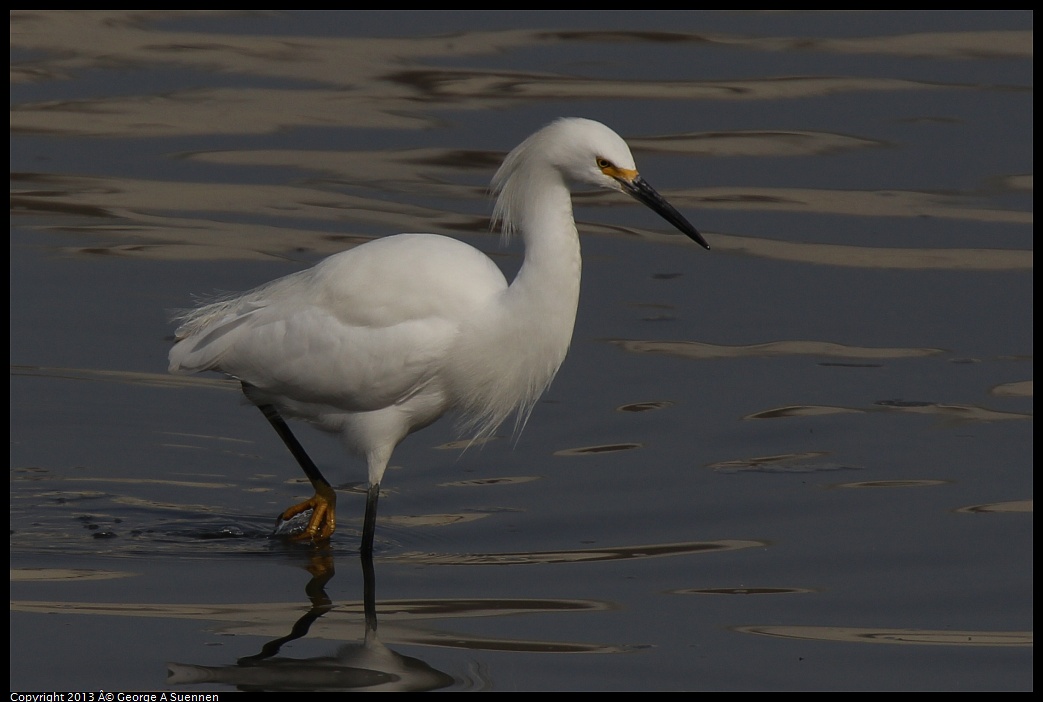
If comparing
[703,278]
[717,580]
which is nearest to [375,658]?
[717,580]

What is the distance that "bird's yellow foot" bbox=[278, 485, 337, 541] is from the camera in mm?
6328

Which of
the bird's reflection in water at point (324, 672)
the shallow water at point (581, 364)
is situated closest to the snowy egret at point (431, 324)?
the shallow water at point (581, 364)

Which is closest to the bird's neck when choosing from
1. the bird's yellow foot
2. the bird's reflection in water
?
the bird's yellow foot

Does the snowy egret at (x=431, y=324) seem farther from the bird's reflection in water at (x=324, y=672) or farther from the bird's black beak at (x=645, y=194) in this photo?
the bird's reflection in water at (x=324, y=672)

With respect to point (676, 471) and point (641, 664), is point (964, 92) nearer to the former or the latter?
point (676, 471)

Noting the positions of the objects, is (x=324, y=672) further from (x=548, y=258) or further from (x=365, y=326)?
(x=548, y=258)

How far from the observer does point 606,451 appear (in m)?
7.19

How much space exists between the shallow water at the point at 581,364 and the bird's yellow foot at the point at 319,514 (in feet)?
0.33

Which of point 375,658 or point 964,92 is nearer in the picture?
point 375,658

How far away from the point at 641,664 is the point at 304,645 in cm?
109

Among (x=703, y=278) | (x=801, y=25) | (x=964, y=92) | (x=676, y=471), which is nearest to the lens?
(x=676, y=471)

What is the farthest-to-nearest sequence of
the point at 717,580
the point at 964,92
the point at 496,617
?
the point at 964,92 → the point at 717,580 → the point at 496,617

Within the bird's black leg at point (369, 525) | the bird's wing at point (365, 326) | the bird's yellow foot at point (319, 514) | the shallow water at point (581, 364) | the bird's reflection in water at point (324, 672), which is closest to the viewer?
the bird's reflection in water at point (324, 672)

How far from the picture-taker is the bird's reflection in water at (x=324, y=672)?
4.88m
